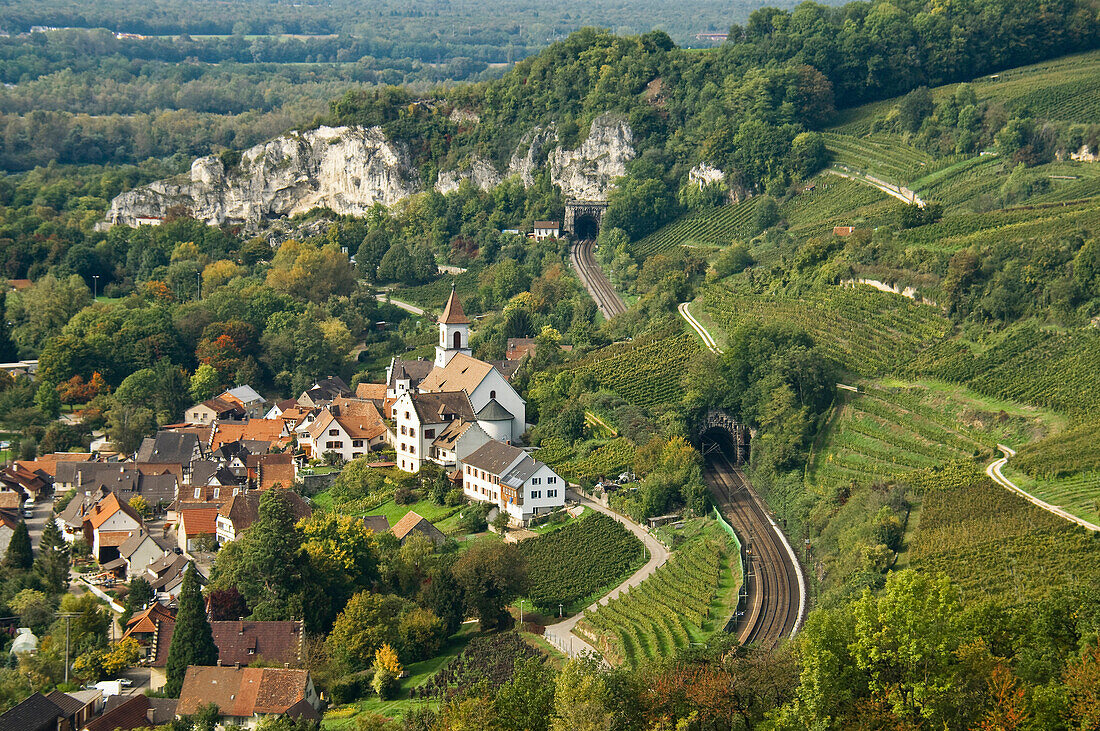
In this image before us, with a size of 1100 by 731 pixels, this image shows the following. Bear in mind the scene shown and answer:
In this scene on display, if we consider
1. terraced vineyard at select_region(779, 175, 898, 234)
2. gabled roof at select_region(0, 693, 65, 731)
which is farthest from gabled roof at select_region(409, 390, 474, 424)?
terraced vineyard at select_region(779, 175, 898, 234)

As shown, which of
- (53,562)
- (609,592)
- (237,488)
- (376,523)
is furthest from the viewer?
(237,488)

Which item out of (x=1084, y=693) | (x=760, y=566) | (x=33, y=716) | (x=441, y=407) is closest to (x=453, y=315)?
(x=441, y=407)

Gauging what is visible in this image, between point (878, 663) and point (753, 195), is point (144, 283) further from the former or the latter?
point (878, 663)

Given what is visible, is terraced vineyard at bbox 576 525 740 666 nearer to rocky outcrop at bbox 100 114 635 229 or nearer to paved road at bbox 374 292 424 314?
paved road at bbox 374 292 424 314

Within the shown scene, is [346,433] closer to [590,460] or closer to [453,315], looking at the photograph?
→ [453,315]

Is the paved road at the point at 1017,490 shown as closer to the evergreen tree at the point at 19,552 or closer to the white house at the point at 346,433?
the white house at the point at 346,433

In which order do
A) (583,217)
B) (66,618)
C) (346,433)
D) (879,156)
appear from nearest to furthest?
(66,618) < (346,433) < (879,156) < (583,217)
